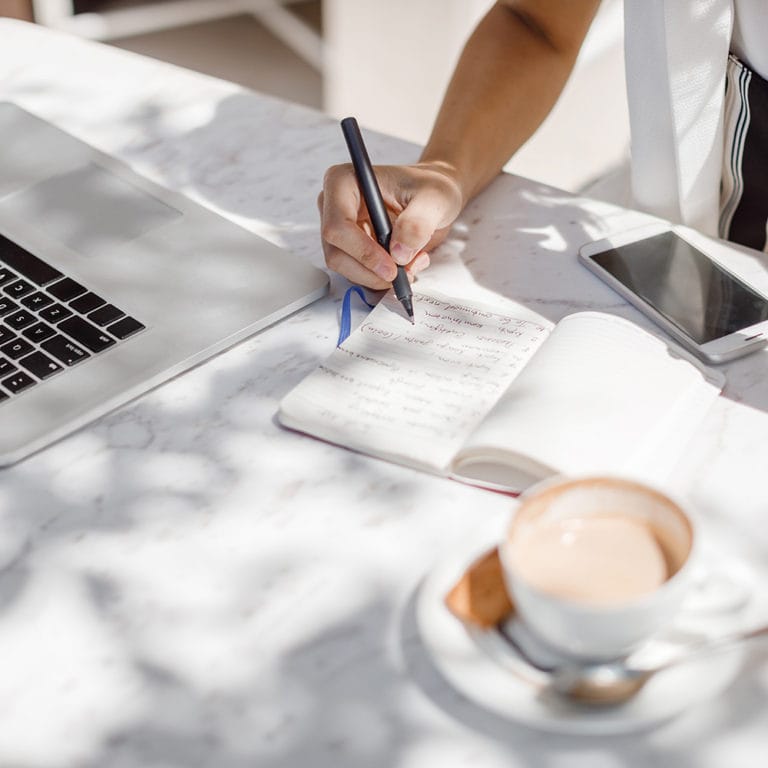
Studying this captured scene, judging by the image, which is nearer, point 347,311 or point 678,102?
point 347,311

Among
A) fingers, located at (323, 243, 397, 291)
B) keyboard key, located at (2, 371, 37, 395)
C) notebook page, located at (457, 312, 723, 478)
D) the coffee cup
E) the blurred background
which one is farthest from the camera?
the blurred background

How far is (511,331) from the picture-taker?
931 millimetres

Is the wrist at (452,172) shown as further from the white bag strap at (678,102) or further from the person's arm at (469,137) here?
the white bag strap at (678,102)

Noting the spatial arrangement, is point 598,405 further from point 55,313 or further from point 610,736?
point 55,313

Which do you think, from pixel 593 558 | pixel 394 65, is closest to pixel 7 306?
pixel 593 558

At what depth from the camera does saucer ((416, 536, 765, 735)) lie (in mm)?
604

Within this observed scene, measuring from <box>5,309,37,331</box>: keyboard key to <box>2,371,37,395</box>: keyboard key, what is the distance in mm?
57

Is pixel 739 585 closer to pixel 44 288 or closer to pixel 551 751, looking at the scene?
pixel 551 751

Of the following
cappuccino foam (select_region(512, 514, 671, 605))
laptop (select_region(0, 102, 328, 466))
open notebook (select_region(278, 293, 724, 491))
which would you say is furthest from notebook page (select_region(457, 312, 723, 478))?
laptop (select_region(0, 102, 328, 466))

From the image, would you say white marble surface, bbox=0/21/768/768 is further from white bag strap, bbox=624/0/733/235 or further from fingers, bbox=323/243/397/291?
white bag strap, bbox=624/0/733/235

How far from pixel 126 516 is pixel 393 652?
232mm

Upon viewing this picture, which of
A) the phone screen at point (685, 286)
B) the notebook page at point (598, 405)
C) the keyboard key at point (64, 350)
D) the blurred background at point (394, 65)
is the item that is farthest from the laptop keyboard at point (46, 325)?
the blurred background at point (394, 65)

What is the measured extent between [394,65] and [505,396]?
2171mm

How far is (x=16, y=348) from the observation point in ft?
2.98
